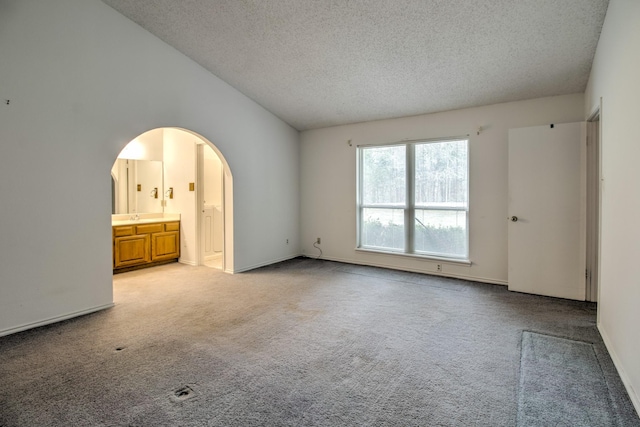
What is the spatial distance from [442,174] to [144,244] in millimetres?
4911

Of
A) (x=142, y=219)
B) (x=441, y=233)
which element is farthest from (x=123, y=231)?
(x=441, y=233)

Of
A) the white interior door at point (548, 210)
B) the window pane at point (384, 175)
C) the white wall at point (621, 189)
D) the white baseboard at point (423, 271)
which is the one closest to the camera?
the white wall at point (621, 189)

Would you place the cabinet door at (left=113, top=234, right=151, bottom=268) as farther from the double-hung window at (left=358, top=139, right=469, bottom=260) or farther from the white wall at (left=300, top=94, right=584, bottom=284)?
the double-hung window at (left=358, top=139, right=469, bottom=260)

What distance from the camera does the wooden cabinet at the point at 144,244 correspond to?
5055 mm

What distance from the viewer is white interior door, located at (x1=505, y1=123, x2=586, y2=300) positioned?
377 cm

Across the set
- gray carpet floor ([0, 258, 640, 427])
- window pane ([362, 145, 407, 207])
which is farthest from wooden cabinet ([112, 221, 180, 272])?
window pane ([362, 145, 407, 207])

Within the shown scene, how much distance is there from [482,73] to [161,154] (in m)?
5.42

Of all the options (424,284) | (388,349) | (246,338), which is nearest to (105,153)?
(246,338)

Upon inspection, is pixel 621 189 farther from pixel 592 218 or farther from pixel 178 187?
pixel 178 187

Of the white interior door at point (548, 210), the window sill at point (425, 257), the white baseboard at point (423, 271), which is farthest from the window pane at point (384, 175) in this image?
the white interior door at point (548, 210)

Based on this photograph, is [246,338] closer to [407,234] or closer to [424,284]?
[424,284]

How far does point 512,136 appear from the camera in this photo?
4.11 meters

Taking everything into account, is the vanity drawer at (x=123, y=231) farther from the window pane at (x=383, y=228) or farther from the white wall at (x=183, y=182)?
the window pane at (x=383, y=228)

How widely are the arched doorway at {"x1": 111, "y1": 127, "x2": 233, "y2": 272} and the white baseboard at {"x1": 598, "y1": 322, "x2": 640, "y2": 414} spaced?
4601 mm
